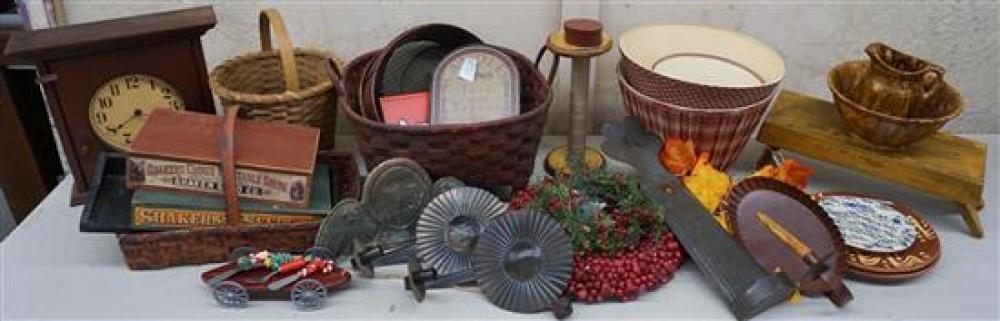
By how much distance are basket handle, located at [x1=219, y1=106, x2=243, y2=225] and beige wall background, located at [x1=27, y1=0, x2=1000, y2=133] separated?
1.24ft

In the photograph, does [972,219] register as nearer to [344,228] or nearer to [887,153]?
[887,153]

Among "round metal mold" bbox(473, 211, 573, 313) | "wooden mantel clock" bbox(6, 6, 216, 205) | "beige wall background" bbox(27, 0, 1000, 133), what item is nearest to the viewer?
"round metal mold" bbox(473, 211, 573, 313)

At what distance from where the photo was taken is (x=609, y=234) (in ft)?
2.94

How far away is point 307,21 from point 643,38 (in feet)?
1.80

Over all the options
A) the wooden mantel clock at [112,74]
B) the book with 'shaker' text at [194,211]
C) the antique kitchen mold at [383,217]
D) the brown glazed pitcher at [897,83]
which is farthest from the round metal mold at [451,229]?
the brown glazed pitcher at [897,83]

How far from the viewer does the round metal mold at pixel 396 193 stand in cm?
Answer: 91

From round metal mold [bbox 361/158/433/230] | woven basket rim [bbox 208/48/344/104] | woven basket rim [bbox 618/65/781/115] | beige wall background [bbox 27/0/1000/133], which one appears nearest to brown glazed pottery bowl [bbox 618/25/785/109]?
woven basket rim [bbox 618/65/781/115]

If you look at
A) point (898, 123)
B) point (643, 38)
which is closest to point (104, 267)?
point (643, 38)

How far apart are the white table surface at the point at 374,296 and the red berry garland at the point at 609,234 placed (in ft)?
0.07

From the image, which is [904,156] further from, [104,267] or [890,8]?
[104,267]

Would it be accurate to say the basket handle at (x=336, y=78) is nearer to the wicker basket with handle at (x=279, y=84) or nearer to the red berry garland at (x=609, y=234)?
the wicker basket with handle at (x=279, y=84)

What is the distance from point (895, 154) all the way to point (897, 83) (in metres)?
0.10

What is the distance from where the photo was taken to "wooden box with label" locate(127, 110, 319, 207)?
0.89m

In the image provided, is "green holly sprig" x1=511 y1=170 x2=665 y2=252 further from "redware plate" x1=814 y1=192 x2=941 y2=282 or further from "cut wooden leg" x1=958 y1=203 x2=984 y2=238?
"cut wooden leg" x1=958 y1=203 x2=984 y2=238
